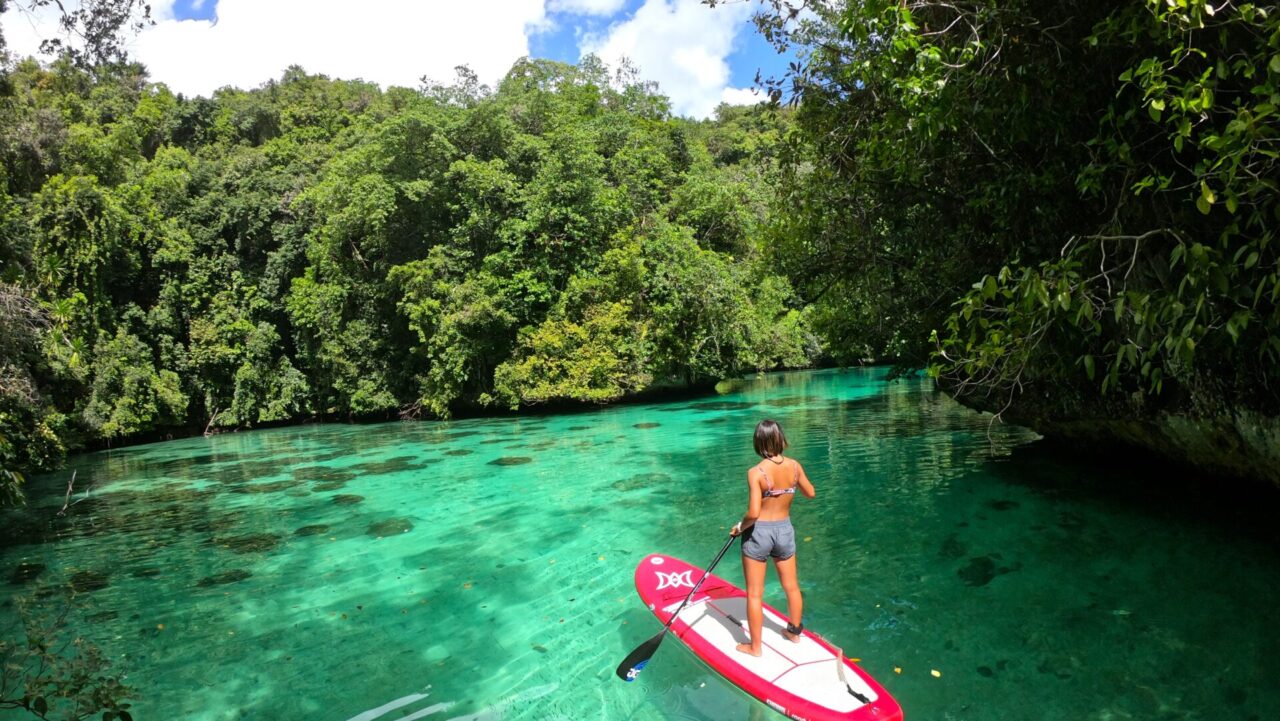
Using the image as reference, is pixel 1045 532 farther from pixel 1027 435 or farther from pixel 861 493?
pixel 1027 435

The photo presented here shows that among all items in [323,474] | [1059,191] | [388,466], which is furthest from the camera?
[388,466]

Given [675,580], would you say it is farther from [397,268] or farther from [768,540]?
[397,268]

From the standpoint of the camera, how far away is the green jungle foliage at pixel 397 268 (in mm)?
23641

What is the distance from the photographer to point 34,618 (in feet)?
22.1

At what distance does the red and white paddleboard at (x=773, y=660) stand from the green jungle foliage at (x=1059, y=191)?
2.20 m

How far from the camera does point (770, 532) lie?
4.90 metres

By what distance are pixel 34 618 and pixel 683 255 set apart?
21772mm

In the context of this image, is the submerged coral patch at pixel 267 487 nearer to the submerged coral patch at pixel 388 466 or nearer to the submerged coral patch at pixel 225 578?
the submerged coral patch at pixel 388 466

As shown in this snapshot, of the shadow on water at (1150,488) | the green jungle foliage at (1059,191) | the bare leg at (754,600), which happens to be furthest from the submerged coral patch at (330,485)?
the shadow on water at (1150,488)

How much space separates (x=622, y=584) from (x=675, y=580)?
84cm

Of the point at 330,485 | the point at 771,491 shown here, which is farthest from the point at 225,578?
the point at 771,491

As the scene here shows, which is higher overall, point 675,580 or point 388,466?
point 675,580

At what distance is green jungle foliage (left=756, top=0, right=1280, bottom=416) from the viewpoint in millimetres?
3561

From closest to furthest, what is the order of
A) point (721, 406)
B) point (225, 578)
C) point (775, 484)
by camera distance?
point (775, 484) → point (225, 578) → point (721, 406)
